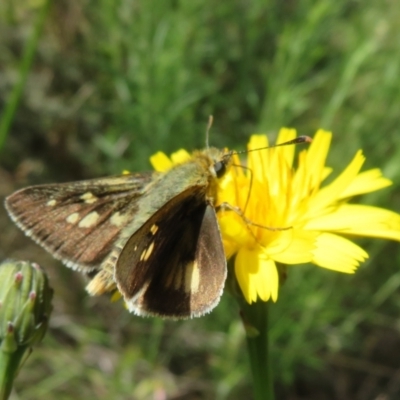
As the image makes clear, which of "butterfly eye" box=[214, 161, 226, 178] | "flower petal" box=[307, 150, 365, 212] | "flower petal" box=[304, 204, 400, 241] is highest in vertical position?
"butterfly eye" box=[214, 161, 226, 178]

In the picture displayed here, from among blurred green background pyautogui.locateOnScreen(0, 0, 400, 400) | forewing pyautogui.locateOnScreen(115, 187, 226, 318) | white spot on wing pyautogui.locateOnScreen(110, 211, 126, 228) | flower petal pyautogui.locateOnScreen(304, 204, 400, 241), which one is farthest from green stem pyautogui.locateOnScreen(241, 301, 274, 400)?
blurred green background pyautogui.locateOnScreen(0, 0, 400, 400)

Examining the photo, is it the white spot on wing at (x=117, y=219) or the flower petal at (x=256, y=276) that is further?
the white spot on wing at (x=117, y=219)

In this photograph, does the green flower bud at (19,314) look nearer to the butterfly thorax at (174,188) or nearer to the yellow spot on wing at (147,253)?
the butterfly thorax at (174,188)

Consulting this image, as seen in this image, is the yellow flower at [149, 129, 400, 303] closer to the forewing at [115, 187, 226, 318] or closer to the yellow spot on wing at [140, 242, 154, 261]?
the forewing at [115, 187, 226, 318]

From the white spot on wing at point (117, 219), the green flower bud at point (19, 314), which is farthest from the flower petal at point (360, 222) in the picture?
the green flower bud at point (19, 314)

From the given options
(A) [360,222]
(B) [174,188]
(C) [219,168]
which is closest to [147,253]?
(B) [174,188]

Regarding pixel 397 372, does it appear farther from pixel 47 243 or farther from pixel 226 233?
pixel 47 243
